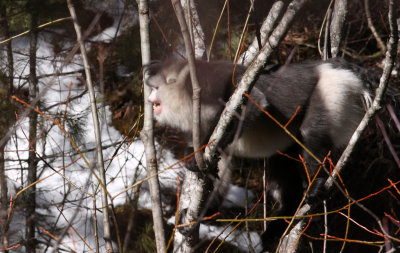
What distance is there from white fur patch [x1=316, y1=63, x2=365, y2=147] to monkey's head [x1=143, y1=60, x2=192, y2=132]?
854mm

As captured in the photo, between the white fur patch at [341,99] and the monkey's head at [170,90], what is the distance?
85cm

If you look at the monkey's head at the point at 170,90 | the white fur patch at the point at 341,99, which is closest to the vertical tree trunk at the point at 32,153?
the monkey's head at the point at 170,90

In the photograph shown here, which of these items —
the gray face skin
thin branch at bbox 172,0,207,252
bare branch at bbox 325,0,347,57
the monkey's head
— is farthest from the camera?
bare branch at bbox 325,0,347,57

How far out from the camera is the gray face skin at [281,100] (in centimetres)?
243

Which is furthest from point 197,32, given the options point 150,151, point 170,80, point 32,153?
point 32,153

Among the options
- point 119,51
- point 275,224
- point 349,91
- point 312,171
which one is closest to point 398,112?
point 349,91

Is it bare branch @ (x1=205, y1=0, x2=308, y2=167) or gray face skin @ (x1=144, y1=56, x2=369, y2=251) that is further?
gray face skin @ (x1=144, y1=56, x2=369, y2=251)

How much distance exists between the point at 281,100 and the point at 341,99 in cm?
37

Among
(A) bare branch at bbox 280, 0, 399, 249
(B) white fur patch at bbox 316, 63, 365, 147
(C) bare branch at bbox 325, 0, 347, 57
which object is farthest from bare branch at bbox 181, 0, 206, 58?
(A) bare branch at bbox 280, 0, 399, 249

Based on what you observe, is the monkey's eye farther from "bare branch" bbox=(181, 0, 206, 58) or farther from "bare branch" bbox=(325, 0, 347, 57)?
"bare branch" bbox=(325, 0, 347, 57)

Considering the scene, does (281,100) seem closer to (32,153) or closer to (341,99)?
(341,99)

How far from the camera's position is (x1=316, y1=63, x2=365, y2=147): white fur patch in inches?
99.1

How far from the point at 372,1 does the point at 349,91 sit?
3.27 meters

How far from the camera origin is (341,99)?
2525 millimetres
